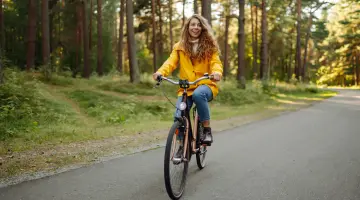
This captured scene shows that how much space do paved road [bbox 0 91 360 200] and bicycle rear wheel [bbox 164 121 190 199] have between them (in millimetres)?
186

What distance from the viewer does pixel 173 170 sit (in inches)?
155

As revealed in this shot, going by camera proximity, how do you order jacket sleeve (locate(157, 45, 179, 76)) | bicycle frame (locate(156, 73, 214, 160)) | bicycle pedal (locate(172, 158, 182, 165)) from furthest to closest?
jacket sleeve (locate(157, 45, 179, 76))
bicycle frame (locate(156, 73, 214, 160))
bicycle pedal (locate(172, 158, 182, 165))

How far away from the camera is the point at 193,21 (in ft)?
16.3

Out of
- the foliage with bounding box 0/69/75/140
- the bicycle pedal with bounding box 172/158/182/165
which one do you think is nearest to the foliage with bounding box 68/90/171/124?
the foliage with bounding box 0/69/75/140

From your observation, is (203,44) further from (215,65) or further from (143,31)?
(143,31)

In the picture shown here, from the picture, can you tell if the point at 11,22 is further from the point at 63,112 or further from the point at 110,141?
the point at 110,141

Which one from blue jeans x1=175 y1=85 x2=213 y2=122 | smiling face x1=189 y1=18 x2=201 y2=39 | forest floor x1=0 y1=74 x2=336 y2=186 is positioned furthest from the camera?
forest floor x1=0 y1=74 x2=336 y2=186

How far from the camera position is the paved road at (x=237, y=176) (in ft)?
13.2

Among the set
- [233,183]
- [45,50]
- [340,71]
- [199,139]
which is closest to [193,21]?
[199,139]

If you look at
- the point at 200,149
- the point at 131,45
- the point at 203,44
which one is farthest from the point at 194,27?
the point at 131,45

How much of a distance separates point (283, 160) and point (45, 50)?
1784cm

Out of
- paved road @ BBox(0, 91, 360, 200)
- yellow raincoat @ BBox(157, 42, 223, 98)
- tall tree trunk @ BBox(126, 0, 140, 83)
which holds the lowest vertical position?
paved road @ BBox(0, 91, 360, 200)

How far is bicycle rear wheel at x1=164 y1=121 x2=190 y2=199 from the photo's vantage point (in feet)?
12.2

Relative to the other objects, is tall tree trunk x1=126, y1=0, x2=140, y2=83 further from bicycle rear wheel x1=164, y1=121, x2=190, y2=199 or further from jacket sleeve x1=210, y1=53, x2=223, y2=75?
bicycle rear wheel x1=164, y1=121, x2=190, y2=199
